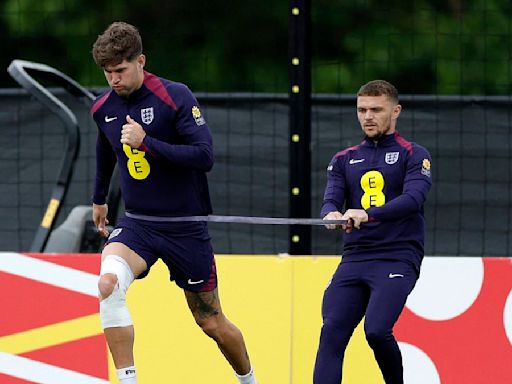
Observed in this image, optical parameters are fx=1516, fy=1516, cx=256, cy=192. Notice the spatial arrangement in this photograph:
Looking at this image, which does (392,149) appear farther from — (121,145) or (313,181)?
(313,181)

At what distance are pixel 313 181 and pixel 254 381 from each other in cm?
273

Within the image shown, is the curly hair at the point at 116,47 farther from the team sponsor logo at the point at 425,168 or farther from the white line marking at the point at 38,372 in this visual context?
the white line marking at the point at 38,372

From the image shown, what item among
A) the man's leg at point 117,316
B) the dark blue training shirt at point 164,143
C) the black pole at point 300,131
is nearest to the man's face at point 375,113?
the dark blue training shirt at point 164,143

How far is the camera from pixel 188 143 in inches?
296

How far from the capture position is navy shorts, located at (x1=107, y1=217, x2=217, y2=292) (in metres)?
7.65

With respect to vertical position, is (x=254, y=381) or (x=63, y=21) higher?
(x=63, y=21)

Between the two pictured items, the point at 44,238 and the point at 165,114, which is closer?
the point at 165,114

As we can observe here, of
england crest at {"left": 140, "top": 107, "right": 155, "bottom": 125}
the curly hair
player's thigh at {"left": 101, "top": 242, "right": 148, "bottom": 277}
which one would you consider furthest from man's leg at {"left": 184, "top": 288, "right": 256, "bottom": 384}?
the curly hair

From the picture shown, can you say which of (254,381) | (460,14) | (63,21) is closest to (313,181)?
(254,381)

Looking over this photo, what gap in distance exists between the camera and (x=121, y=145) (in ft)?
24.9

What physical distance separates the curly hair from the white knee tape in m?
0.99

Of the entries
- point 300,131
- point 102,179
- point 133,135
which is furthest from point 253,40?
point 133,135

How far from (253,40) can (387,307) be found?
8.43 metres

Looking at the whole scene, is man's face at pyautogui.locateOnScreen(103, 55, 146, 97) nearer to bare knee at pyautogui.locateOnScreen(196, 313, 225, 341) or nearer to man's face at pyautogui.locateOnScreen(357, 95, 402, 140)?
man's face at pyautogui.locateOnScreen(357, 95, 402, 140)
